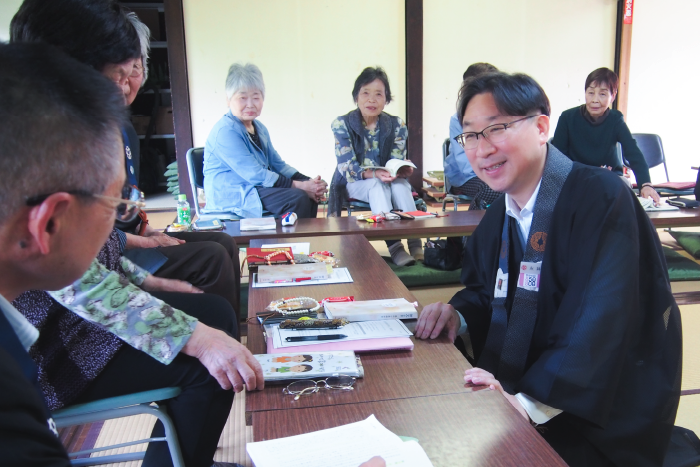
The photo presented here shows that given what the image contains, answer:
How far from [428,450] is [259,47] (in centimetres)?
513

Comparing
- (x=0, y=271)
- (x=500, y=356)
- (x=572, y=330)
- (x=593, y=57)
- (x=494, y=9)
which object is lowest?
(x=500, y=356)

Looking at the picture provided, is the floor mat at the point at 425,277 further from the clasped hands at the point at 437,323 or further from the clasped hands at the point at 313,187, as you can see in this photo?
the clasped hands at the point at 437,323

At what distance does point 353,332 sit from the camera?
122 cm

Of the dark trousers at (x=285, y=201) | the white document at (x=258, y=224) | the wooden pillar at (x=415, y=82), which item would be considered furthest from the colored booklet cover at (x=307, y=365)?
the wooden pillar at (x=415, y=82)

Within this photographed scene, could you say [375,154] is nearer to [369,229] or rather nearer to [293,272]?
[369,229]

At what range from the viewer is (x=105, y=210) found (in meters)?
0.69

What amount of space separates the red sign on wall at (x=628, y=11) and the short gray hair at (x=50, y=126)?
20.6 feet

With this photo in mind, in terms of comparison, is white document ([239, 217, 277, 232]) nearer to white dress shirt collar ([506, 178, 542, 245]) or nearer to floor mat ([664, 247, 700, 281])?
white dress shirt collar ([506, 178, 542, 245])

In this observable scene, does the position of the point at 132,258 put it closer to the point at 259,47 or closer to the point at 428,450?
the point at 428,450

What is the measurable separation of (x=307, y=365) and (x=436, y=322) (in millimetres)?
366

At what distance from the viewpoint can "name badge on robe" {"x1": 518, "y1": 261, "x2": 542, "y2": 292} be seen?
4.30 feet

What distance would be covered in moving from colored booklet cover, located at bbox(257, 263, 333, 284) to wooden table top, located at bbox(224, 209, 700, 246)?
30.1 inches

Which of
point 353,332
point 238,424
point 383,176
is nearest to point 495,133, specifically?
point 353,332

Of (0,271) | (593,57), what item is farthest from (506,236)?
(593,57)
